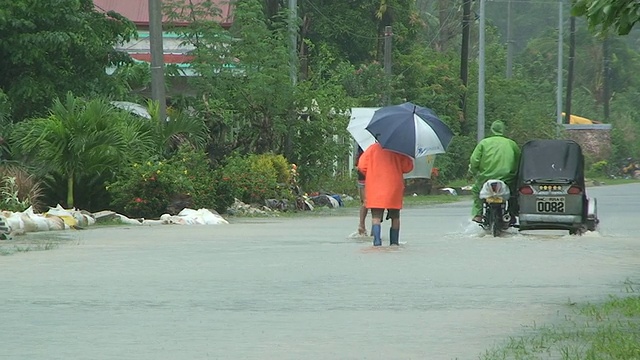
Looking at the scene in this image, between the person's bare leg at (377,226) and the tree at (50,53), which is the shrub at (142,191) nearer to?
the tree at (50,53)

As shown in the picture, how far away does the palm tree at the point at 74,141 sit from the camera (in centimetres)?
2820

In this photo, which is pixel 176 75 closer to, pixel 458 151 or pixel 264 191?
pixel 264 191

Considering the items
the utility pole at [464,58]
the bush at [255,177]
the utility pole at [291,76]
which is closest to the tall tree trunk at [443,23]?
the utility pole at [464,58]

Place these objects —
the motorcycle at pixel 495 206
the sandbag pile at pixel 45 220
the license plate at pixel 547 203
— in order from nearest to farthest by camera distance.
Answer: the sandbag pile at pixel 45 220
the license plate at pixel 547 203
the motorcycle at pixel 495 206

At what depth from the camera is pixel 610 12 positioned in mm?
9680

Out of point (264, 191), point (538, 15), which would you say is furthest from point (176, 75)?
point (538, 15)

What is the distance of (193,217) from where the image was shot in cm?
2770

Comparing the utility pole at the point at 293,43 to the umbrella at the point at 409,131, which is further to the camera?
the utility pole at the point at 293,43

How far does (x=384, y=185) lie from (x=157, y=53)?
41.2ft

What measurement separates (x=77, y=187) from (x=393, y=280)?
14264mm

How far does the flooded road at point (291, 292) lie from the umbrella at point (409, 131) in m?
1.37

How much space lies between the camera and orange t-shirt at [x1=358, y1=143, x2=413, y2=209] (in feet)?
66.9

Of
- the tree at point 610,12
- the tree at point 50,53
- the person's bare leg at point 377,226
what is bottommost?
the person's bare leg at point 377,226

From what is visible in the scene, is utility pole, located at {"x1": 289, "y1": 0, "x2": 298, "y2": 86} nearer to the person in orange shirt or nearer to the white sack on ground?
the white sack on ground
